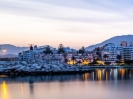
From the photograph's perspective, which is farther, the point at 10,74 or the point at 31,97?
the point at 10,74

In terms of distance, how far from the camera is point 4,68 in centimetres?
2759

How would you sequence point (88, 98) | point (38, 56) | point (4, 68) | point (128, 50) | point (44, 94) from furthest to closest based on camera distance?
point (128, 50)
point (38, 56)
point (4, 68)
point (44, 94)
point (88, 98)

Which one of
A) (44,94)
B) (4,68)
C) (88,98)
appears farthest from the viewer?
(4,68)

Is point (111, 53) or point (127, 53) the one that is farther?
point (127, 53)

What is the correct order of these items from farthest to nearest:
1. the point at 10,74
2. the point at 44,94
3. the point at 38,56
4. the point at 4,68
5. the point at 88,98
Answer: the point at 38,56 < the point at 4,68 < the point at 10,74 < the point at 44,94 < the point at 88,98

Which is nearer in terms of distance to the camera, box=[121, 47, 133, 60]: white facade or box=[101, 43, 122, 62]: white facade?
box=[101, 43, 122, 62]: white facade

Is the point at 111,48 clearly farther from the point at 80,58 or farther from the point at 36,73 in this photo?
the point at 36,73

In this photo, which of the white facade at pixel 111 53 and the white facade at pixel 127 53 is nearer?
the white facade at pixel 111 53

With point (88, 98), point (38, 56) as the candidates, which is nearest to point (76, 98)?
point (88, 98)

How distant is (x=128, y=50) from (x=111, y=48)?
3.15 metres

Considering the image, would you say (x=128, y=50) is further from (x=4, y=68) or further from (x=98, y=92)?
(x=98, y=92)

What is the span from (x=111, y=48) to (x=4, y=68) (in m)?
32.5

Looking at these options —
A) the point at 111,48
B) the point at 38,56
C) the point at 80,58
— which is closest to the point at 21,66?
the point at 38,56

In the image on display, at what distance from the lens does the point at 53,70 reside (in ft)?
89.9
